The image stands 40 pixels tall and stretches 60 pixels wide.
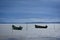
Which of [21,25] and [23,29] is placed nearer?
[23,29]

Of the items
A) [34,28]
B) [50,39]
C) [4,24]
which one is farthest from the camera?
[34,28]

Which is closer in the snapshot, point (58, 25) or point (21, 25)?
point (58, 25)

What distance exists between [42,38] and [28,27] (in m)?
0.71

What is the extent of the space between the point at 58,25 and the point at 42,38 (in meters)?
Answer: 0.76

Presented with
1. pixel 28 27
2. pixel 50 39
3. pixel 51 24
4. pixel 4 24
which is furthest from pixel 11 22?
pixel 50 39

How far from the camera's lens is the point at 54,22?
2562 millimetres

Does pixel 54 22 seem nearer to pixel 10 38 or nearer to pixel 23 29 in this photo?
pixel 23 29

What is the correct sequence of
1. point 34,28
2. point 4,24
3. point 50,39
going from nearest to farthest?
point 50,39, point 4,24, point 34,28

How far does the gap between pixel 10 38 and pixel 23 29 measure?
610 millimetres

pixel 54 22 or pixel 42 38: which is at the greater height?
pixel 54 22

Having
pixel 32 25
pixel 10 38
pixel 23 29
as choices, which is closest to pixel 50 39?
pixel 10 38

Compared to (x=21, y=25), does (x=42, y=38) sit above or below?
below

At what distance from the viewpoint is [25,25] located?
105 inches

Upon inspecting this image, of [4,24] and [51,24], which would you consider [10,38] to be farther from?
[51,24]
